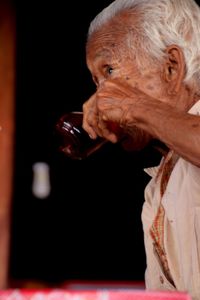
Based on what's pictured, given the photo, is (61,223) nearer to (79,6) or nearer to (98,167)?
(98,167)

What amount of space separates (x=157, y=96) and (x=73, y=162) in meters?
0.90

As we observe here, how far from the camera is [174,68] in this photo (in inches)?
50.5

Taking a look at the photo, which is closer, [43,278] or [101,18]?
[101,18]

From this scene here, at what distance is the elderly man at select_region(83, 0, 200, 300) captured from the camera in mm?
1117

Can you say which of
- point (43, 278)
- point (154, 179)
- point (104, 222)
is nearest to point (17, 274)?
point (43, 278)

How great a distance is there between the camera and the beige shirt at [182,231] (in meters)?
1.11

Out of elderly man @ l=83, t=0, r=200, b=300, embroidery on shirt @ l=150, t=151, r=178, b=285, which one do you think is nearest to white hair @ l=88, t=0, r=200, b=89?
elderly man @ l=83, t=0, r=200, b=300

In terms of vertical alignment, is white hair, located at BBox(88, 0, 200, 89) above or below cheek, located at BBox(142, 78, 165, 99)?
above

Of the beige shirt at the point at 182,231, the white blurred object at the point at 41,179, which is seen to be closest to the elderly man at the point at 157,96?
the beige shirt at the point at 182,231

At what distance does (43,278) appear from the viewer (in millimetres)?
2262

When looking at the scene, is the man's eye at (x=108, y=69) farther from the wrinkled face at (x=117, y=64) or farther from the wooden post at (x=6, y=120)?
the wooden post at (x=6, y=120)

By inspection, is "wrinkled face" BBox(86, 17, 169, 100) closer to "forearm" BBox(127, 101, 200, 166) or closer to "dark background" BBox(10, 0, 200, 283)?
"forearm" BBox(127, 101, 200, 166)

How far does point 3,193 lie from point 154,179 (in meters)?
1.24

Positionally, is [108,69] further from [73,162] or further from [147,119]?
[73,162]
